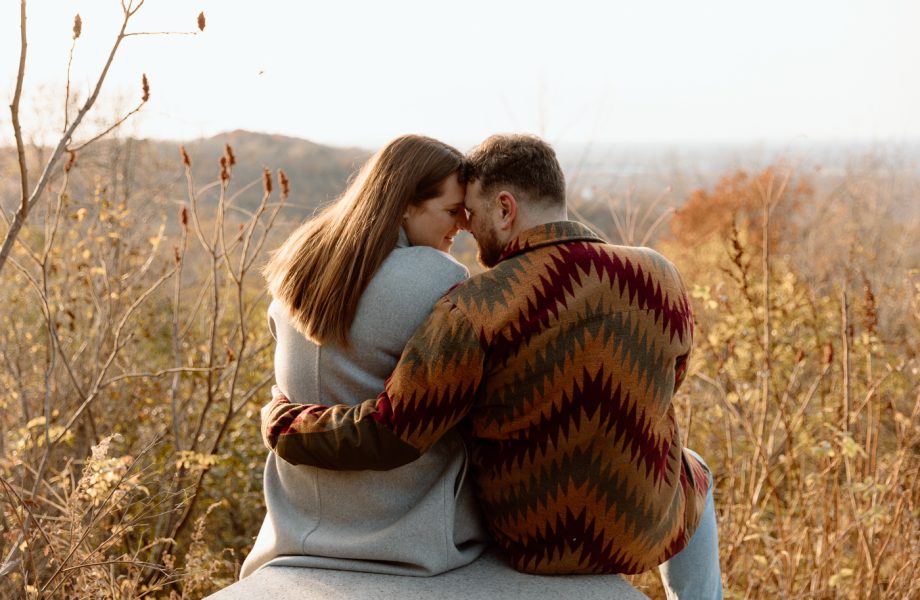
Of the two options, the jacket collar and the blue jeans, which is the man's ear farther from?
the blue jeans

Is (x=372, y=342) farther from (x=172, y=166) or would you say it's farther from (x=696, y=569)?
(x=172, y=166)

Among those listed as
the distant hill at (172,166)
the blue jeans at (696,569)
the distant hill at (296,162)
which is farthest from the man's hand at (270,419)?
the distant hill at (296,162)

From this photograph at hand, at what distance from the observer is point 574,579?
2.06 metres

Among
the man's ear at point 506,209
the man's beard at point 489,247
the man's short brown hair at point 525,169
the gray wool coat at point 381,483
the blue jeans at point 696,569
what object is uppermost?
the man's short brown hair at point 525,169

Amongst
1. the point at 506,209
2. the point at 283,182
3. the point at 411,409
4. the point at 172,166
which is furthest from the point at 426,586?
the point at 172,166

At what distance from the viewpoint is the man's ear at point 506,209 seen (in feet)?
6.81

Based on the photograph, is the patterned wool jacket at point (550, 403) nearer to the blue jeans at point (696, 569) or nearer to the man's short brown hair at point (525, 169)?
the man's short brown hair at point (525, 169)

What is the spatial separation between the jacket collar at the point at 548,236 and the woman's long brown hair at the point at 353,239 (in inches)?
11.2

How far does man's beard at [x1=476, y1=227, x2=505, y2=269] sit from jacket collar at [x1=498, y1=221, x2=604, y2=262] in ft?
0.32

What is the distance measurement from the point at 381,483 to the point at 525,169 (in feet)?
2.69

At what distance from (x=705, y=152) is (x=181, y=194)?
54.2 feet

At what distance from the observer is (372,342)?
2.04 metres

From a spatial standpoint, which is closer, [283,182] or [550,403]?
[550,403]

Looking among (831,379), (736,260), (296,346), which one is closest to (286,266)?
(296,346)
